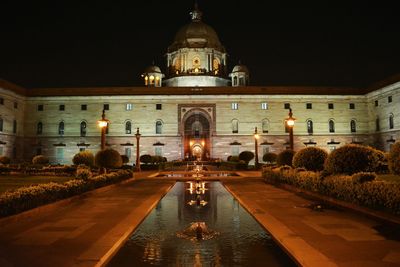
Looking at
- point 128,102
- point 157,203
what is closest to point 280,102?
point 128,102

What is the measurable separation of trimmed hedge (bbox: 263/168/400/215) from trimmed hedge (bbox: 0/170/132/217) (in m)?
8.58

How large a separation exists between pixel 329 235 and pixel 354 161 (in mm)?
5818

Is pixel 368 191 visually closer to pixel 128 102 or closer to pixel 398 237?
pixel 398 237

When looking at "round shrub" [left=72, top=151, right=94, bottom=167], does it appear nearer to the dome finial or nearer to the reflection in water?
the reflection in water

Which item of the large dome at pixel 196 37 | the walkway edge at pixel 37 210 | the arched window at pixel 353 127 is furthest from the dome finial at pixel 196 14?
the walkway edge at pixel 37 210

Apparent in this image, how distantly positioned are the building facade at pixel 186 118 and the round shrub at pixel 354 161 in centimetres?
3285

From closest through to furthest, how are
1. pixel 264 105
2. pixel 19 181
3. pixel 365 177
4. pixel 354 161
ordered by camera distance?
pixel 365 177 < pixel 354 161 < pixel 19 181 < pixel 264 105

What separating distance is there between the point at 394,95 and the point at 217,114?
67.6 feet

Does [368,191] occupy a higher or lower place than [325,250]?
higher

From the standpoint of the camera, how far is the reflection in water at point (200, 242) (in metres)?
5.79

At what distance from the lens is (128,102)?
4634 cm

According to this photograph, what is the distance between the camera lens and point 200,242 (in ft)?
22.8

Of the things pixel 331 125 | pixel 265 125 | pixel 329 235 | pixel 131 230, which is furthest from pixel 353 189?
pixel 331 125

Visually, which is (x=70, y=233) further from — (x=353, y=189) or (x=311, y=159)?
(x=311, y=159)
